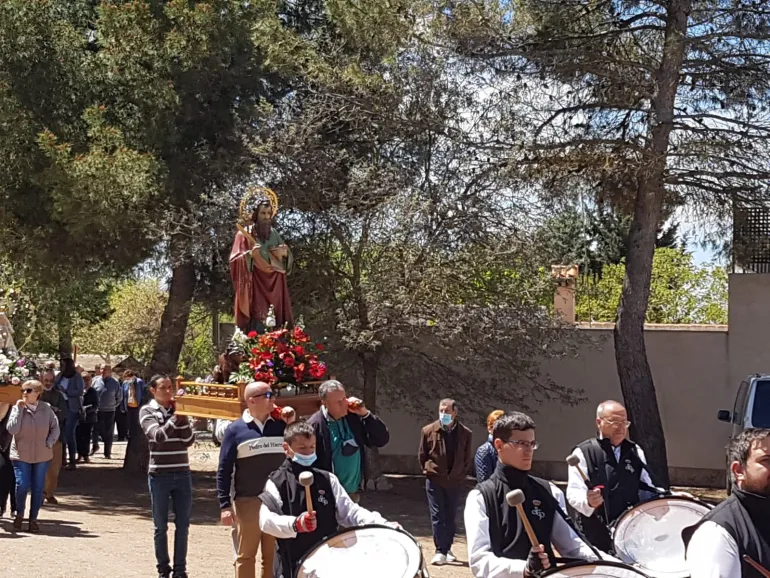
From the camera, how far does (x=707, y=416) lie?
17.8m

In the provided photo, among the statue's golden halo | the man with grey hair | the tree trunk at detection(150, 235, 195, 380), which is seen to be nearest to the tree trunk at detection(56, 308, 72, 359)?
the tree trunk at detection(150, 235, 195, 380)

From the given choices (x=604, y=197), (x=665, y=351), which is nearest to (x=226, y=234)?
(x=604, y=197)

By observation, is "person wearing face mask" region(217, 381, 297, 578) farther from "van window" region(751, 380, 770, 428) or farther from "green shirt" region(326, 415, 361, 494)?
"van window" region(751, 380, 770, 428)

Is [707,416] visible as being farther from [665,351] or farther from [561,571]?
[561,571]

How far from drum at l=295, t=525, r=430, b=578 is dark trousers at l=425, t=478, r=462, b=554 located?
5.86 metres

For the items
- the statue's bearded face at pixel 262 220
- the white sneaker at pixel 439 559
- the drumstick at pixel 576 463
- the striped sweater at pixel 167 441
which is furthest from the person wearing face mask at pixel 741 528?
the statue's bearded face at pixel 262 220

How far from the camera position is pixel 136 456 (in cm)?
1833

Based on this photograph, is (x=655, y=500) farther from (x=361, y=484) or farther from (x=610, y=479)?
(x=361, y=484)

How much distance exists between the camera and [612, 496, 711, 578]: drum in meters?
5.80

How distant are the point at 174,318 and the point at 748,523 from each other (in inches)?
584

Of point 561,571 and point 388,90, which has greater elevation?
point 388,90

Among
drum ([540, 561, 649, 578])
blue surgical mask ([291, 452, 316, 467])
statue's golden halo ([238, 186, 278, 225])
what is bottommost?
drum ([540, 561, 649, 578])

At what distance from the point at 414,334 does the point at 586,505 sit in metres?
9.75

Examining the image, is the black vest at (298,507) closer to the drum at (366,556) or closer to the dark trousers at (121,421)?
the drum at (366,556)
